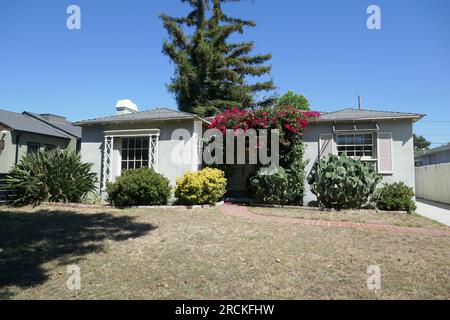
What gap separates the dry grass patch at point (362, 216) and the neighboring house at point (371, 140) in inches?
87.4

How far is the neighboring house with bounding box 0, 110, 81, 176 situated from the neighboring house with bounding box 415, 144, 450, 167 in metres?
26.5

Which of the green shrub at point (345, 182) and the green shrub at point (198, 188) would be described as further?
the green shrub at point (198, 188)

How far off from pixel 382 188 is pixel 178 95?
1737 cm

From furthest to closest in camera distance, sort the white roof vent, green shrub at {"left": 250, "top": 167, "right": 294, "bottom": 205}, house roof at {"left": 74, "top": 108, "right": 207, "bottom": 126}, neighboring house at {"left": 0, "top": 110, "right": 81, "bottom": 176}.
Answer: neighboring house at {"left": 0, "top": 110, "right": 81, "bottom": 176}, the white roof vent, house roof at {"left": 74, "top": 108, "right": 207, "bottom": 126}, green shrub at {"left": 250, "top": 167, "right": 294, "bottom": 205}

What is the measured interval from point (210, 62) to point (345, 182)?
16557 mm

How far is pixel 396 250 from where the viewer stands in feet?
18.6

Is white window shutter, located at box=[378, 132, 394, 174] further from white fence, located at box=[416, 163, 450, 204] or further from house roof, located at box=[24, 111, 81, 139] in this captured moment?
house roof, located at box=[24, 111, 81, 139]

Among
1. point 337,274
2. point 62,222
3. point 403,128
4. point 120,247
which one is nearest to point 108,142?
point 62,222

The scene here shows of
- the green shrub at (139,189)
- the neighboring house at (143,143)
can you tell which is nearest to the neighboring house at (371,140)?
the neighboring house at (143,143)

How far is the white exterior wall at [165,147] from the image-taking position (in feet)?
38.3

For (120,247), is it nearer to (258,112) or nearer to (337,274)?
(337,274)

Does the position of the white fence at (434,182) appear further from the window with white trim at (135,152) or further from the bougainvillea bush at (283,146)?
the window with white trim at (135,152)

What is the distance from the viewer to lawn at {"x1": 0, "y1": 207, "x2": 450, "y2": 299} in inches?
157

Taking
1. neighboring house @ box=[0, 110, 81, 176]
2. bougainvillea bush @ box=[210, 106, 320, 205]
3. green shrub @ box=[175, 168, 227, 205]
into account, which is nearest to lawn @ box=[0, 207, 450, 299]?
green shrub @ box=[175, 168, 227, 205]
